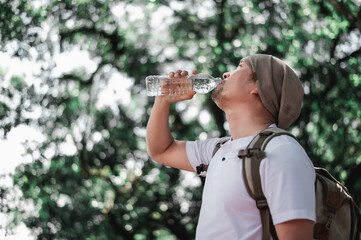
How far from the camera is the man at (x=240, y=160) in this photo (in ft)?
6.66

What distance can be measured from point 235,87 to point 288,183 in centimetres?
61

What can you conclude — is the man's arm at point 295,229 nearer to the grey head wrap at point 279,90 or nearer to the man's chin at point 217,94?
the grey head wrap at point 279,90

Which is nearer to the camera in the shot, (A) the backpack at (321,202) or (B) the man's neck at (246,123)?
(A) the backpack at (321,202)

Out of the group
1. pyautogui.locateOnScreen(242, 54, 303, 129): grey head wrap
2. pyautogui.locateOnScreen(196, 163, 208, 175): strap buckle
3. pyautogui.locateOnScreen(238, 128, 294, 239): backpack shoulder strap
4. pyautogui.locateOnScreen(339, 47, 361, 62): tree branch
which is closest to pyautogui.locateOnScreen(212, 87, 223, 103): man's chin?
pyautogui.locateOnScreen(242, 54, 303, 129): grey head wrap

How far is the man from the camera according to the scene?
2029 mm

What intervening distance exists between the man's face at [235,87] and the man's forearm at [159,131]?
1.14 ft

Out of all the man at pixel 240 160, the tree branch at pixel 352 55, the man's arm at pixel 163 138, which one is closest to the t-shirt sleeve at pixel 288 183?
the man at pixel 240 160

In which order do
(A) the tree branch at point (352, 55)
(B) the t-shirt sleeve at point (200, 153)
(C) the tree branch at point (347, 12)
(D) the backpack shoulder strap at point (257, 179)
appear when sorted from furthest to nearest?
(A) the tree branch at point (352, 55) → (C) the tree branch at point (347, 12) → (B) the t-shirt sleeve at point (200, 153) → (D) the backpack shoulder strap at point (257, 179)

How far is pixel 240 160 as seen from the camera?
7.25ft

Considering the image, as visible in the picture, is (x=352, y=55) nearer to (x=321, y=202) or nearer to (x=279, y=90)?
(x=279, y=90)

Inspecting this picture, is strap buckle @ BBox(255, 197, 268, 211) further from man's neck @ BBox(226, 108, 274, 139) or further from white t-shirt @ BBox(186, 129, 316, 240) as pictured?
man's neck @ BBox(226, 108, 274, 139)

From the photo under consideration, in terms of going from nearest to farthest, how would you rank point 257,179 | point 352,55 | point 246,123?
point 257,179 → point 246,123 → point 352,55

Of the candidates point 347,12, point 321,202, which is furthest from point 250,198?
point 347,12

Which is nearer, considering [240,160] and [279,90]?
[240,160]
